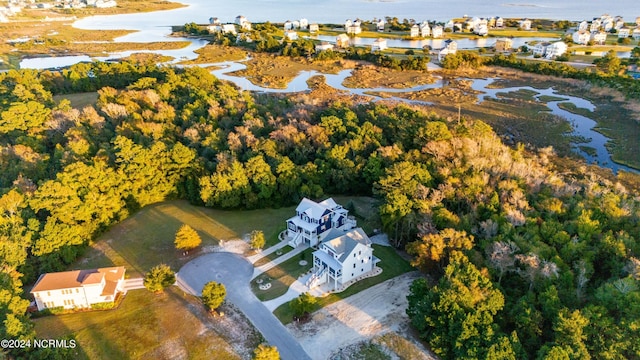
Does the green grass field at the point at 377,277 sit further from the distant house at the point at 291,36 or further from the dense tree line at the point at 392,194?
the distant house at the point at 291,36

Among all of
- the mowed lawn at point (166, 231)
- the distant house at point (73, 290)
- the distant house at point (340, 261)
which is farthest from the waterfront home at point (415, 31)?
the distant house at point (73, 290)

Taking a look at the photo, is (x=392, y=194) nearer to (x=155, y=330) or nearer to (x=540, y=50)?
(x=155, y=330)

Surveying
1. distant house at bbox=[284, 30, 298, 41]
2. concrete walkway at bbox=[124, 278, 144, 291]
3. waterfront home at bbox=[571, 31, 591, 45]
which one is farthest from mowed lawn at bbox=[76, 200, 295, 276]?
waterfront home at bbox=[571, 31, 591, 45]

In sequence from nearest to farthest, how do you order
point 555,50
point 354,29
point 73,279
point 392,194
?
point 73,279 → point 392,194 → point 555,50 → point 354,29

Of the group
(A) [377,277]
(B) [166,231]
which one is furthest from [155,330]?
(A) [377,277]

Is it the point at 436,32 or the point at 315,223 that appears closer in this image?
the point at 315,223

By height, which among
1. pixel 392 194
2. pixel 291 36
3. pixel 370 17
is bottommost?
pixel 392 194

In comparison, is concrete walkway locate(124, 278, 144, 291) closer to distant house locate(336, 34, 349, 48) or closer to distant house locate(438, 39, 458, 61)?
distant house locate(438, 39, 458, 61)
